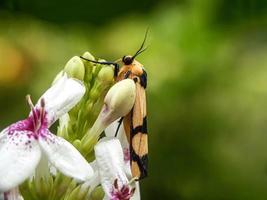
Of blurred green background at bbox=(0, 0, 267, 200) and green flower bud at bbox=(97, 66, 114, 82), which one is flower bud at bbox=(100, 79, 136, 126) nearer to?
green flower bud at bbox=(97, 66, 114, 82)

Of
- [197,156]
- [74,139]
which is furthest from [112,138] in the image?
[197,156]

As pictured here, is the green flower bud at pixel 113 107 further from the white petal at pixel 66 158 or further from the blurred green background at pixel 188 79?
the blurred green background at pixel 188 79

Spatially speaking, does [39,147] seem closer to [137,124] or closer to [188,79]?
[137,124]

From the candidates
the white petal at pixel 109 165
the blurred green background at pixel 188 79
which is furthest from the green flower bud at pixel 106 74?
the blurred green background at pixel 188 79

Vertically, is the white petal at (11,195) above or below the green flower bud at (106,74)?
below

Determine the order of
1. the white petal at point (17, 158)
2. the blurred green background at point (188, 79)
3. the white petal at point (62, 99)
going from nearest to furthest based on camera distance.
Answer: the white petal at point (17, 158), the white petal at point (62, 99), the blurred green background at point (188, 79)
